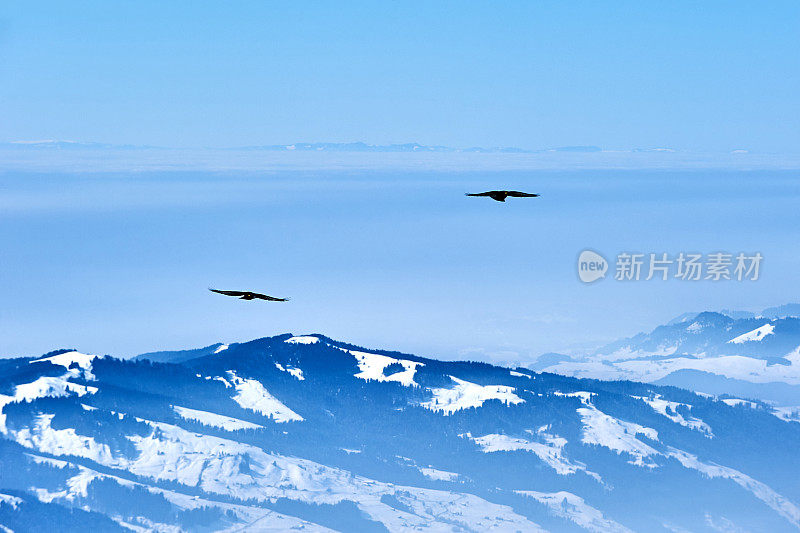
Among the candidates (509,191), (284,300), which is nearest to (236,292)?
(284,300)

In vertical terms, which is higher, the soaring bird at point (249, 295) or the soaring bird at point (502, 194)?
the soaring bird at point (502, 194)

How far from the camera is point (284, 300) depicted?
289 ft

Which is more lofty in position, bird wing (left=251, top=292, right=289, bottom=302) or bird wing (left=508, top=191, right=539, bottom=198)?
bird wing (left=508, top=191, right=539, bottom=198)

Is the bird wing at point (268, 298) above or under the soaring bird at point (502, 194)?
under

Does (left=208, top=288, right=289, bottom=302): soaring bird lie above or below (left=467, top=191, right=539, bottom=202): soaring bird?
below

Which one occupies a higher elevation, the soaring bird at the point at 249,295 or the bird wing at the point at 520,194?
the bird wing at the point at 520,194

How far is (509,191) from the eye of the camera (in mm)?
96438

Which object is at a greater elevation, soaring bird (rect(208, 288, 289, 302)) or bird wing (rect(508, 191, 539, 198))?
bird wing (rect(508, 191, 539, 198))

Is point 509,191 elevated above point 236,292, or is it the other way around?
point 509,191

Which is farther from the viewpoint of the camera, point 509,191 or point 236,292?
point 509,191

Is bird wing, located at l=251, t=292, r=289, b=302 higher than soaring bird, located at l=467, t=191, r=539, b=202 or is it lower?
lower

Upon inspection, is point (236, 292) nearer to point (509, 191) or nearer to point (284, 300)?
point (284, 300)

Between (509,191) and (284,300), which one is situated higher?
(509,191)

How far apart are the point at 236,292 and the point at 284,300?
3245mm
